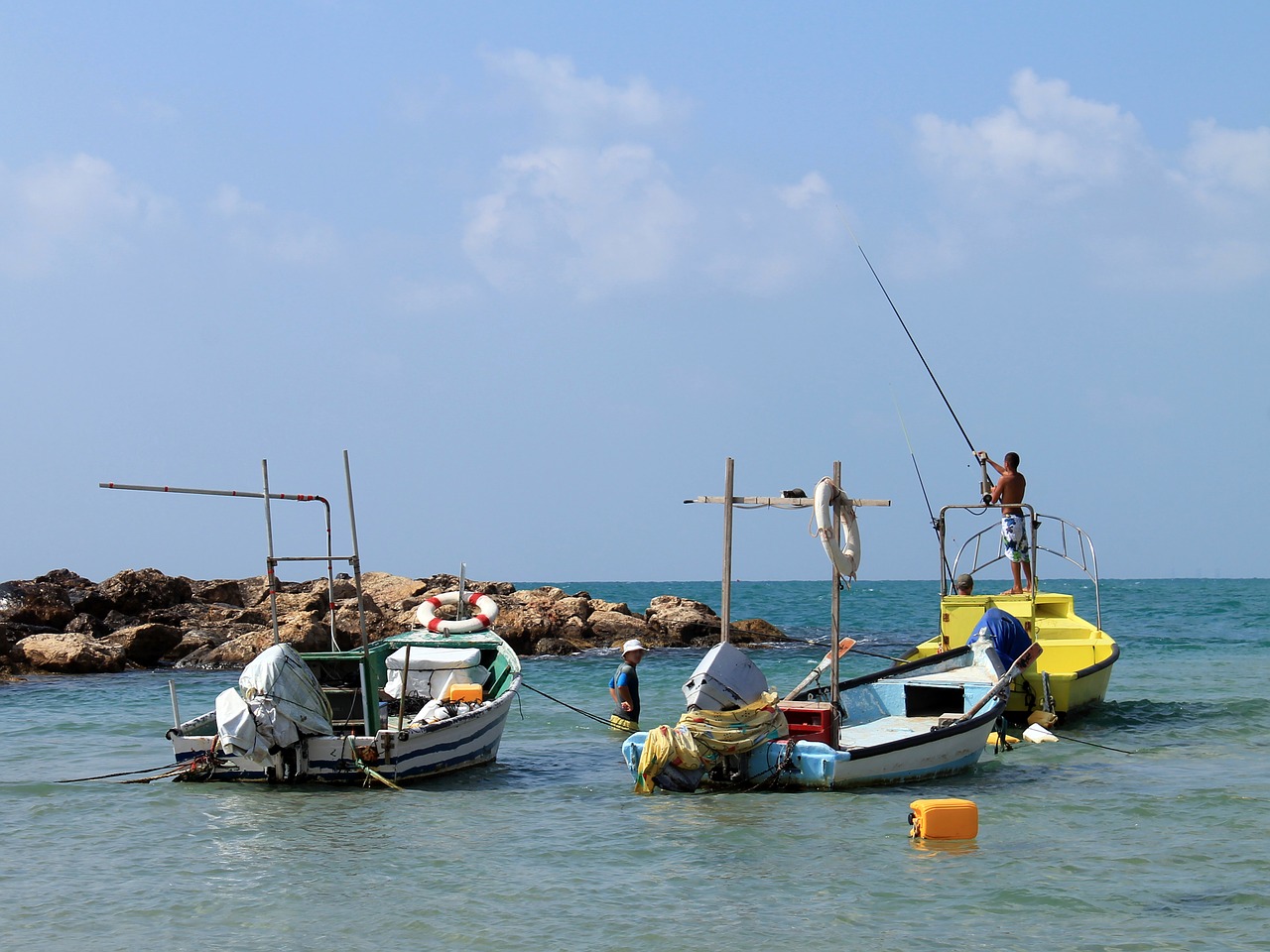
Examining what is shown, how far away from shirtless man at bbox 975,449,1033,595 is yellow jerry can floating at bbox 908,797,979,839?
8134mm

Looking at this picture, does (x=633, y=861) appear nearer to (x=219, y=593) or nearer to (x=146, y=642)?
(x=146, y=642)

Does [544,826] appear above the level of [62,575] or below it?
below

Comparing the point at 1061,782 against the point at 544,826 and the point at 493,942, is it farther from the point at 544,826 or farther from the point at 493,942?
the point at 493,942

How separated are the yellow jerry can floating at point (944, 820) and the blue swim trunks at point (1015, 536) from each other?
834 cm

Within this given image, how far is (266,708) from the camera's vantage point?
13.0 m

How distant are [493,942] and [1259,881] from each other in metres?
5.88

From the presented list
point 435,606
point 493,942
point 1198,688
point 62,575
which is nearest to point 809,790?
point 493,942

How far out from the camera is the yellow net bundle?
12.6 meters

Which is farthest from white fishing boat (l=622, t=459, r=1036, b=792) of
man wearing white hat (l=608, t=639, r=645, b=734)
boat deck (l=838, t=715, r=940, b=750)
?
man wearing white hat (l=608, t=639, r=645, b=734)

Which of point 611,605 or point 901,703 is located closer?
point 901,703

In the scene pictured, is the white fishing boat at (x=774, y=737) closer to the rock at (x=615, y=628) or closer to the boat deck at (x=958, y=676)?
the boat deck at (x=958, y=676)

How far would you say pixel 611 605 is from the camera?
126 feet

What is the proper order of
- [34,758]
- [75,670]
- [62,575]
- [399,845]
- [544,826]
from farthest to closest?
1. [62,575]
2. [75,670]
3. [34,758]
4. [544,826]
5. [399,845]

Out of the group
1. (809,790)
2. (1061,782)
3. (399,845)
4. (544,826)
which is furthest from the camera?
(1061,782)
